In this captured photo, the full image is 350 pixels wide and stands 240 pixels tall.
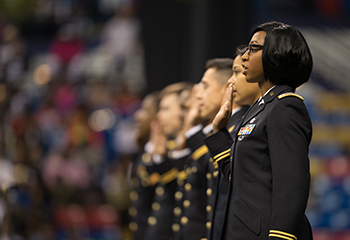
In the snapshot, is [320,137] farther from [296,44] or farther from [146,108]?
[296,44]

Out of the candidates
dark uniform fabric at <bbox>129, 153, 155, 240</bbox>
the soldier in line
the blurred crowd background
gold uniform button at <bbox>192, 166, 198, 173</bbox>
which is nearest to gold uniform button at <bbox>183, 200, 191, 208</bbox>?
gold uniform button at <bbox>192, 166, 198, 173</bbox>

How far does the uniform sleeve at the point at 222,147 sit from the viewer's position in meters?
2.25

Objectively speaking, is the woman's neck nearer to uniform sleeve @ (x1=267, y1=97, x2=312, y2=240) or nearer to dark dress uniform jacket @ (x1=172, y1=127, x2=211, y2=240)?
uniform sleeve @ (x1=267, y1=97, x2=312, y2=240)

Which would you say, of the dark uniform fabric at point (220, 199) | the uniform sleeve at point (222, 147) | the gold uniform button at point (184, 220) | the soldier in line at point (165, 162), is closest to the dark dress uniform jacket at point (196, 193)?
the gold uniform button at point (184, 220)

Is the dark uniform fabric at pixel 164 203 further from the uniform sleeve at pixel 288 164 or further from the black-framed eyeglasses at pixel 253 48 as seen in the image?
the uniform sleeve at pixel 288 164

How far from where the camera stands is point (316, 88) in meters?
9.62

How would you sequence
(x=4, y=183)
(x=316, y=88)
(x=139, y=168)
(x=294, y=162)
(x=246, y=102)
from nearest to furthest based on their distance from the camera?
(x=294, y=162) → (x=246, y=102) → (x=139, y=168) → (x=4, y=183) → (x=316, y=88)

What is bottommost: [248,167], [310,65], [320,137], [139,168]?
[320,137]

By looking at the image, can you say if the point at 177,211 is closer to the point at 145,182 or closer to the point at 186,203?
the point at 186,203

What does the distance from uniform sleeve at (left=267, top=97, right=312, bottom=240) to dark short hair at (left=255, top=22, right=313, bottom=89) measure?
119 millimetres

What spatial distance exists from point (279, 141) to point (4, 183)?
16.0 feet

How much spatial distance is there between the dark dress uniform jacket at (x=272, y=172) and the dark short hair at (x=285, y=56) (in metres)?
0.06

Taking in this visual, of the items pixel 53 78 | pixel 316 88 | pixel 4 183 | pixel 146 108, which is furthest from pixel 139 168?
pixel 316 88

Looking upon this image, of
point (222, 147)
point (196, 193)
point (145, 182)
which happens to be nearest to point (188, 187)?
point (196, 193)
